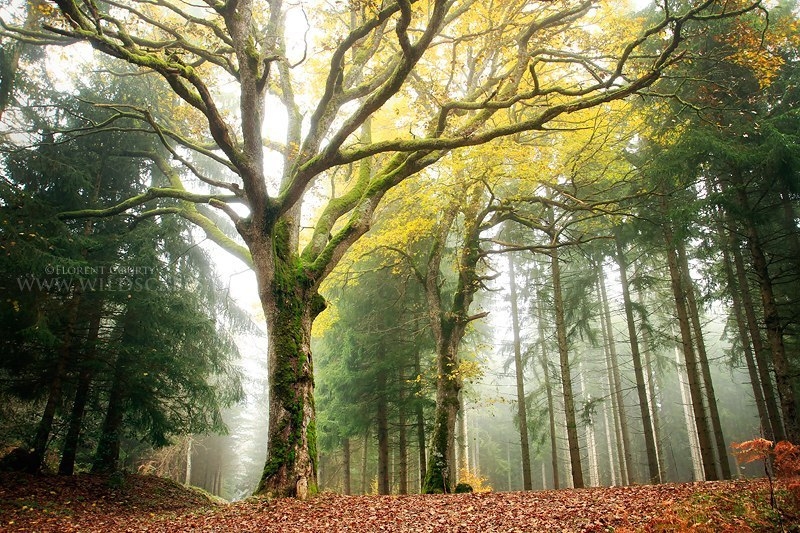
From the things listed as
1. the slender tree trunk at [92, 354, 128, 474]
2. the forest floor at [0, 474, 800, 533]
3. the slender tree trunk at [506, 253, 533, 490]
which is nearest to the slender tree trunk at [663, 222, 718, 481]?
the forest floor at [0, 474, 800, 533]

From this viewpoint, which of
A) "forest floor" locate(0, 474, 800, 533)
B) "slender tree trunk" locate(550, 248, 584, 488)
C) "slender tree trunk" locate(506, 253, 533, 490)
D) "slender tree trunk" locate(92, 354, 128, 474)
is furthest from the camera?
"slender tree trunk" locate(506, 253, 533, 490)

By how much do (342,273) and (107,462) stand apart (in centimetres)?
816

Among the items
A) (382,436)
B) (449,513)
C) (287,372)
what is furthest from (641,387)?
(287,372)

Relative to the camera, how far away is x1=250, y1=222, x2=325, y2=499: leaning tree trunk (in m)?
6.92

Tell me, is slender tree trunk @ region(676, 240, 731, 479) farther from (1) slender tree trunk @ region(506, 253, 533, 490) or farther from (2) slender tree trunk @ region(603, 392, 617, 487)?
(2) slender tree trunk @ region(603, 392, 617, 487)

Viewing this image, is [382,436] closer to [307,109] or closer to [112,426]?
[112,426]

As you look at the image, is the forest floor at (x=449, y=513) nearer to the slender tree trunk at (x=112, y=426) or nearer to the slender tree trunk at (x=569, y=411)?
the slender tree trunk at (x=112, y=426)

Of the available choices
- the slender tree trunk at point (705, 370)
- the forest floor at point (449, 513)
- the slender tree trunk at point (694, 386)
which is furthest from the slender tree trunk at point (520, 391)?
the forest floor at point (449, 513)

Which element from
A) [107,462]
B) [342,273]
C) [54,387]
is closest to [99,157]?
[54,387]

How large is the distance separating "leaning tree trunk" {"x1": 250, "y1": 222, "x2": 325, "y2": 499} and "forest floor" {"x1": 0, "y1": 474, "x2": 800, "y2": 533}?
0.48m

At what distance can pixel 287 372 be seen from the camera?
7395mm

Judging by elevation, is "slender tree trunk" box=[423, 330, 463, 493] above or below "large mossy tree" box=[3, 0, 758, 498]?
below

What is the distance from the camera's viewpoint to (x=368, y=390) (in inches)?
617

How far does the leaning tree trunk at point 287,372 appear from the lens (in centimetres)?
692
